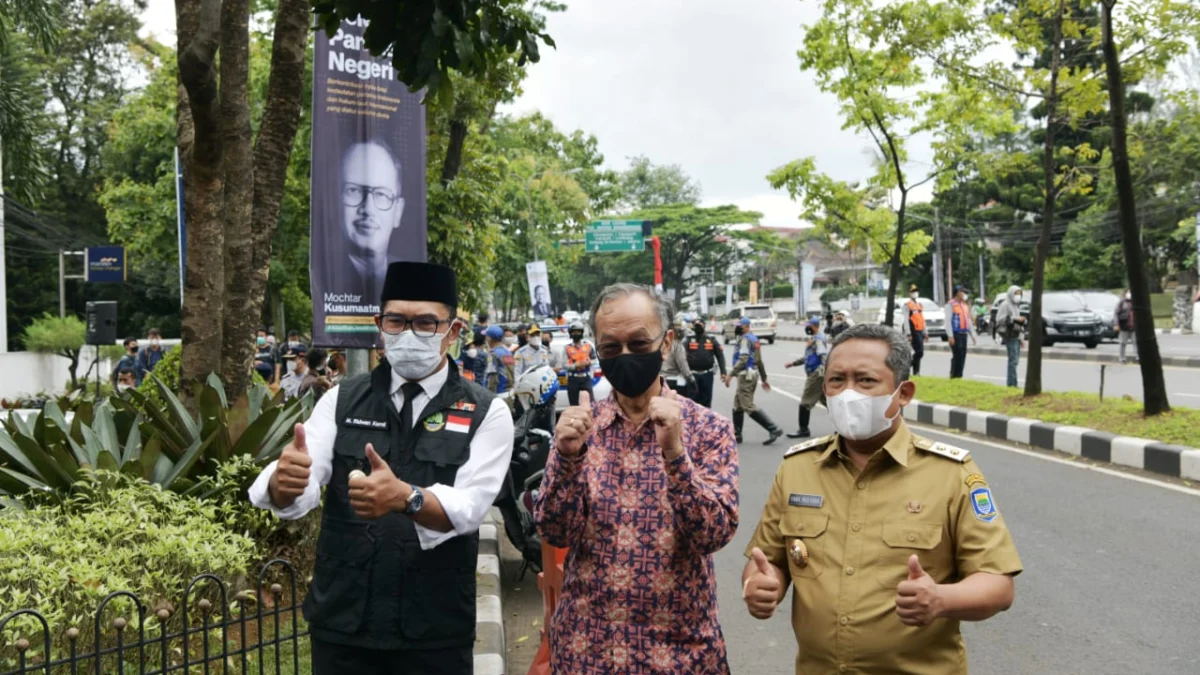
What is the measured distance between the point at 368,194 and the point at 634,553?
613 cm

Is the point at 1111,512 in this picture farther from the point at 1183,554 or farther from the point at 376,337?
the point at 376,337

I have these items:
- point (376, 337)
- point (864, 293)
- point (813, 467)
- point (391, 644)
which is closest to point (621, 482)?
point (813, 467)

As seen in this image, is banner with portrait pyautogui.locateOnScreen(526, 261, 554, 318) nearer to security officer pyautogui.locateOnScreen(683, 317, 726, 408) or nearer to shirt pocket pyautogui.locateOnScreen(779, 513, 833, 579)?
security officer pyautogui.locateOnScreen(683, 317, 726, 408)

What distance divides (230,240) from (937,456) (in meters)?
5.14

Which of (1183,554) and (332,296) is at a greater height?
(332,296)

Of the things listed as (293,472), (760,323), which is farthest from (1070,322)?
(293,472)

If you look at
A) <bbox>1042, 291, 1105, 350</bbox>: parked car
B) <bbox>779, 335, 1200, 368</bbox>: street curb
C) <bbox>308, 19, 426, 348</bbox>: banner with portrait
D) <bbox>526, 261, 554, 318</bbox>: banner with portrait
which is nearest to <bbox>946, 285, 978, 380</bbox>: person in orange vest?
<bbox>779, 335, 1200, 368</bbox>: street curb

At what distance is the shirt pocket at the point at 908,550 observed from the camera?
7.47 ft

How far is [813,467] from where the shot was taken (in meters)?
2.50

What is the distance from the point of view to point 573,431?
2.38 m

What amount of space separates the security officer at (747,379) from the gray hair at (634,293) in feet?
32.6

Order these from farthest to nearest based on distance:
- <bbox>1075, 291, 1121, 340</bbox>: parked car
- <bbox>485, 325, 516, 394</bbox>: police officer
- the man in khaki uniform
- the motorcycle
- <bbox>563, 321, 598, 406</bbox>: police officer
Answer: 1. <bbox>1075, 291, 1121, 340</bbox>: parked car
2. <bbox>485, 325, 516, 394</bbox>: police officer
3. <bbox>563, 321, 598, 406</bbox>: police officer
4. the motorcycle
5. the man in khaki uniform

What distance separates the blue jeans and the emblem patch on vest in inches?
555

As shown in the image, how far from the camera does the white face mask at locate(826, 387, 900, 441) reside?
244 centimetres
